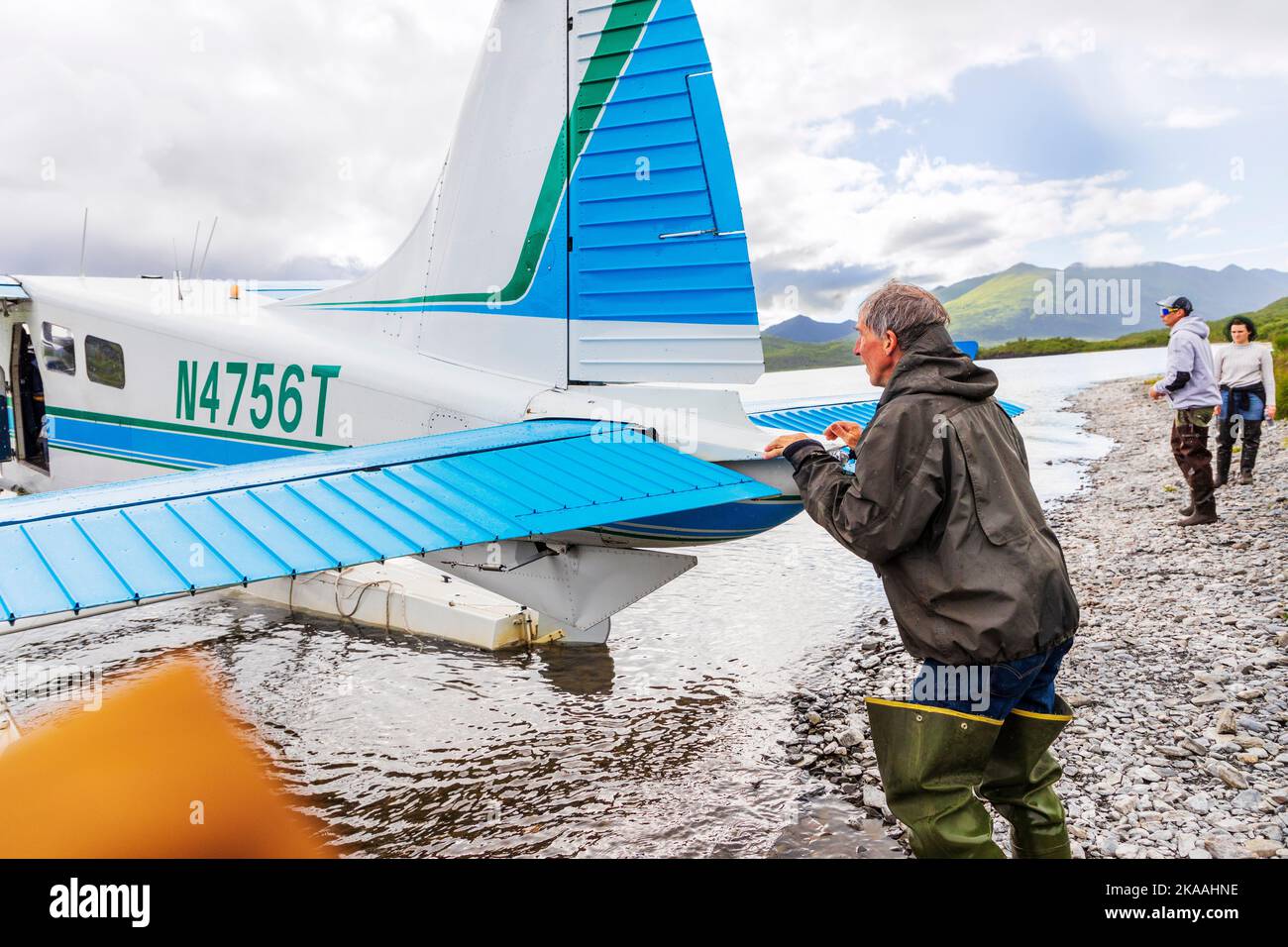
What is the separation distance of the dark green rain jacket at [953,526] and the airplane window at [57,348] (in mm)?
7166

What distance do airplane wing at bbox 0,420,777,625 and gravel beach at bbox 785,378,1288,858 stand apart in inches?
84.1

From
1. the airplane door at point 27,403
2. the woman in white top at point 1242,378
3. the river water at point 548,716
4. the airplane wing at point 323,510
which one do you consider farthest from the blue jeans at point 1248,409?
the airplane door at point 27,403

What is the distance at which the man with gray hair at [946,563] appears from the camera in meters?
2.33

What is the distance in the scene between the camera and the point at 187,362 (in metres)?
6.12

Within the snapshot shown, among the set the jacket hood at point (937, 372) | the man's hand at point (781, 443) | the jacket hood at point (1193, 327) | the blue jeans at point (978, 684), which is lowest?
the blue jeans at point (978, 684)

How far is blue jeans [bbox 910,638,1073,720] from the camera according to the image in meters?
2.38

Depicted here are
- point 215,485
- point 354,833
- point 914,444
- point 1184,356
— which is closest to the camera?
point 914,444

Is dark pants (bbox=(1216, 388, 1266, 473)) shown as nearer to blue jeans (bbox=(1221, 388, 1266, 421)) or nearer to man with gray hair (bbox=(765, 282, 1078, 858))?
blue jeans (bbox=(1221, 388, 1266, 421))

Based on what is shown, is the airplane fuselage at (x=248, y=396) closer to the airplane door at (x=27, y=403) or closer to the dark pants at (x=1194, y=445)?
the airplane door at (x=27, y=403)
